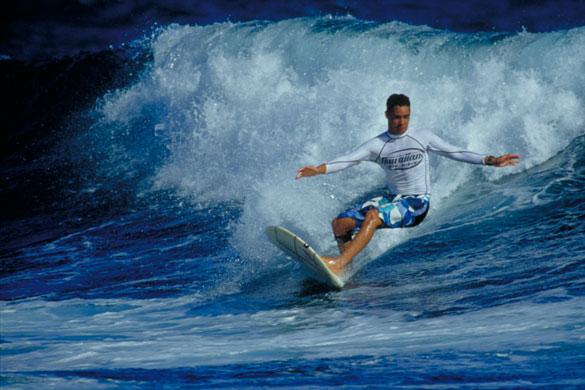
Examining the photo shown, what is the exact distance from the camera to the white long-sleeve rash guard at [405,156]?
710 centimetres

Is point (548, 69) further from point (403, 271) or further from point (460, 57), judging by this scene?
point (403, 271)

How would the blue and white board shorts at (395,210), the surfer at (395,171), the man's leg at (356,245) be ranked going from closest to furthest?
the man's leg at (356,245)
the surfer at (395,171)
the blue and white board shorts at (395,210)

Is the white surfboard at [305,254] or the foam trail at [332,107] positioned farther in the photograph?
the foam trail at [332,107]

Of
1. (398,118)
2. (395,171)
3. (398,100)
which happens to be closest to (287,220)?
(395,171)

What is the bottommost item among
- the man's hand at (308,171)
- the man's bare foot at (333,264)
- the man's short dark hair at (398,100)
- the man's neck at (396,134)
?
the man's bare foot at (333,264)

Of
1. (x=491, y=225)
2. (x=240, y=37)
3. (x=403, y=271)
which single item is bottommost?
(x=403, y=271)

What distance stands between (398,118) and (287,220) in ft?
6.73

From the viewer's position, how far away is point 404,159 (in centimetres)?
714

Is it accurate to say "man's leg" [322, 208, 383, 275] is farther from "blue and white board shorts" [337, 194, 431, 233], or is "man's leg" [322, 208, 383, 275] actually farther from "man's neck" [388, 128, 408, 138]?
"man's neck" [388, 128, 408, 138]

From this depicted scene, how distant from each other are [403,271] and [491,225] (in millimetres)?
1544

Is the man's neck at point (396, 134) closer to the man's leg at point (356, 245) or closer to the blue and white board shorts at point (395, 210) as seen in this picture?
the blue and white board shorts at point (395, 210)

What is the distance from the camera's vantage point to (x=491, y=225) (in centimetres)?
830

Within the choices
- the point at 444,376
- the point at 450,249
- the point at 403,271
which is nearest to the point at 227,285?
the point at 403,271

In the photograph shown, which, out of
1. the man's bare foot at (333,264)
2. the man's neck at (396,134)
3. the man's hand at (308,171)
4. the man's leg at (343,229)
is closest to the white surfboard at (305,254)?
the man's bare foot at (333,264)
